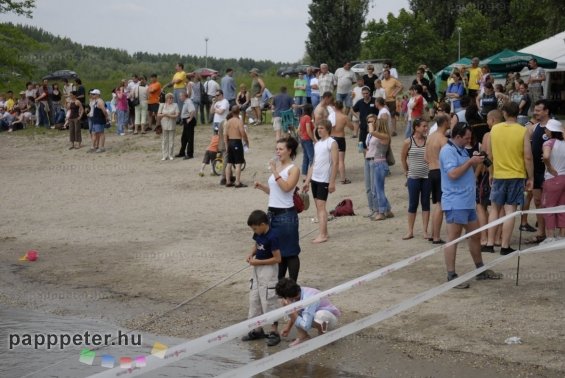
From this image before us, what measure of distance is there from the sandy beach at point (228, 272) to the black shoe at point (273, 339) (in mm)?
63

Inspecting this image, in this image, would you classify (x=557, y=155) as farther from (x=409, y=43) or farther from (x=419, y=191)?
(x=409, y=43)

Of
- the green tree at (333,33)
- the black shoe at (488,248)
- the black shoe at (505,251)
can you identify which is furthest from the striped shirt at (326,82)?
the green tree at (333,33)

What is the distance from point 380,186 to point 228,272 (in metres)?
3.59

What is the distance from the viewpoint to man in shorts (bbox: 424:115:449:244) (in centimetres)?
1195

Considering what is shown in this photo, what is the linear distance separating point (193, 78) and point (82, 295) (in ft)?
59.1

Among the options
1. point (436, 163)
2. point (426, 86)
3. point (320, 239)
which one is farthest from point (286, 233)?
point (426, 86)

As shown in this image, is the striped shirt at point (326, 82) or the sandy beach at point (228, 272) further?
the striped shirt at point (326, 82)

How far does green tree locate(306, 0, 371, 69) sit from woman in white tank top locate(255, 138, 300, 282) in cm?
5083

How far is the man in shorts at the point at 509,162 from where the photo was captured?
11516 millimetres

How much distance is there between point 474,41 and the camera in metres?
57.7

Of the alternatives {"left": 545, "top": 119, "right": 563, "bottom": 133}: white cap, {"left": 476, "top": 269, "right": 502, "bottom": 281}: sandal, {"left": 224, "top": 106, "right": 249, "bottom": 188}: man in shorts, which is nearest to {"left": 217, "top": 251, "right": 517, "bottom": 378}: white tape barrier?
A: {"left": 476, "top": 269, "right": 502, "bottom": 281}: sandal

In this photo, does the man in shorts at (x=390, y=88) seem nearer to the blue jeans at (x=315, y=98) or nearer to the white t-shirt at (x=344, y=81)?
the white t-shirt at (x=344, y=81)

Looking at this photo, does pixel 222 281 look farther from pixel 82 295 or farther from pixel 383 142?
pixel 383 142

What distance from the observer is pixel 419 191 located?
43.9 ft
